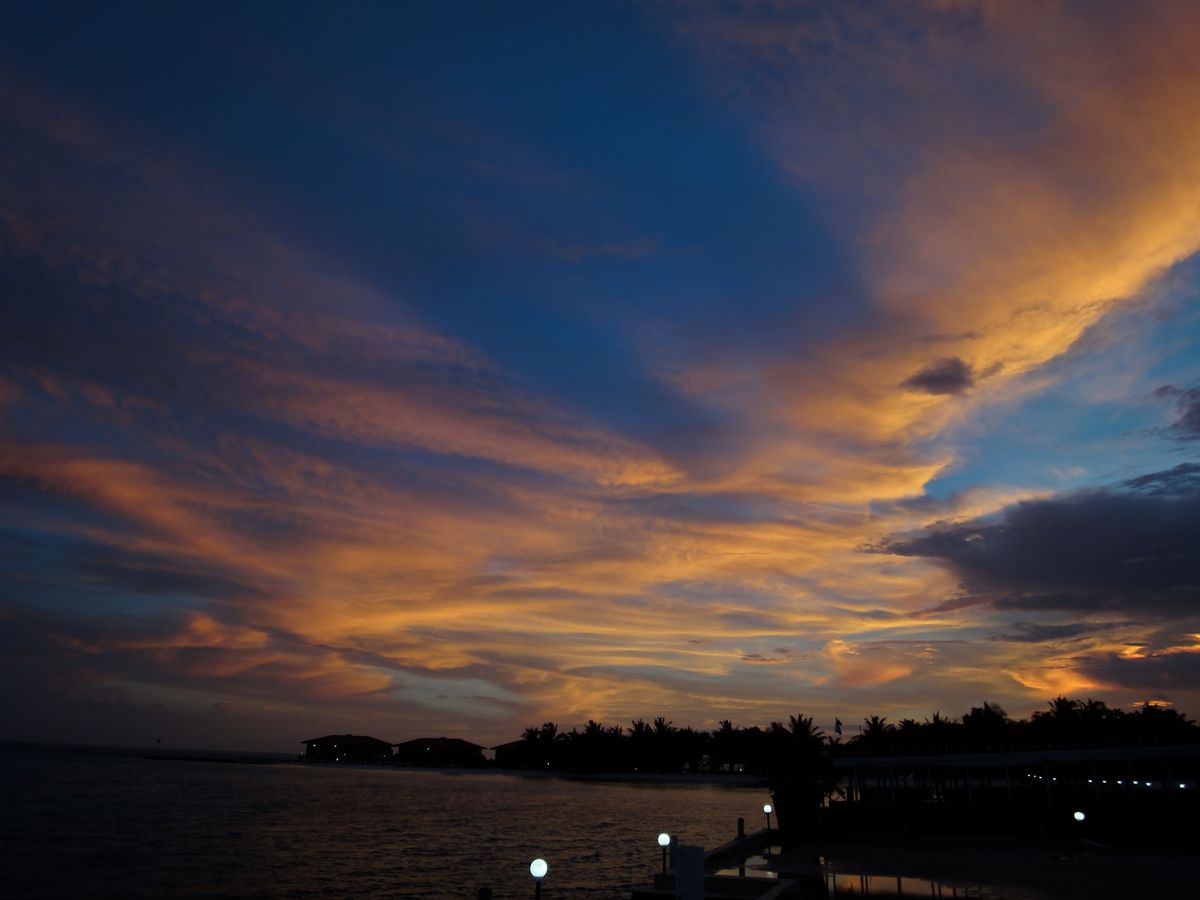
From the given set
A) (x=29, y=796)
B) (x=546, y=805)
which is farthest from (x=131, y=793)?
(x=546, y=805)

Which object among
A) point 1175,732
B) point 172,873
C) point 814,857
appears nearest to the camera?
point 814,857

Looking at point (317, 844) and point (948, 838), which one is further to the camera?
point (317, 844)

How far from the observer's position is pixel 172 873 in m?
45.8

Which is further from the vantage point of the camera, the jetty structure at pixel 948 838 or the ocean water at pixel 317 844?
the ocean water at pixel 317 844

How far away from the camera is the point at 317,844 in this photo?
60.5 metres

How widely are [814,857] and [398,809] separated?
2878 inches

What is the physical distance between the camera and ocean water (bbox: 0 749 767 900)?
41688mm

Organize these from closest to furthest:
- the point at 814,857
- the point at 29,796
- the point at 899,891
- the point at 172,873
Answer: the point at 899,891
the point at 814,857
the point at 172,873
the point at 29,796

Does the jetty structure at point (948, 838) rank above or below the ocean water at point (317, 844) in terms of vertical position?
above

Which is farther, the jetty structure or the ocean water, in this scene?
the ocean water

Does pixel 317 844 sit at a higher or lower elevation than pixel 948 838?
lower

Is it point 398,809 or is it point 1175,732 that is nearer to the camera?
point 398,809

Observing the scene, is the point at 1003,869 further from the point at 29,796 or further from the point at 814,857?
the point at 29,796

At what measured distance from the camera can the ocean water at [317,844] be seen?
41.7 meters
